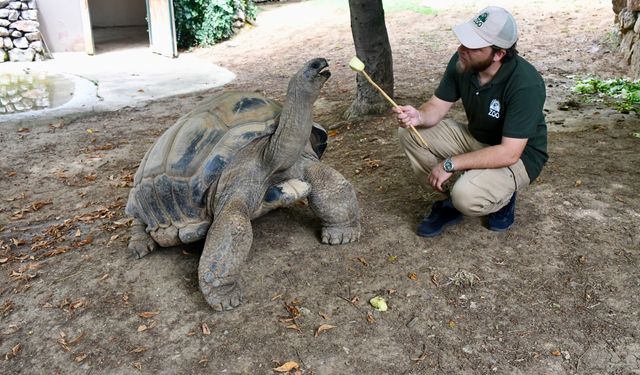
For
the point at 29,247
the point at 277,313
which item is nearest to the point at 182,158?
the point at 277,313

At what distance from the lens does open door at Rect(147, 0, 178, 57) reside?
11000 millimetres

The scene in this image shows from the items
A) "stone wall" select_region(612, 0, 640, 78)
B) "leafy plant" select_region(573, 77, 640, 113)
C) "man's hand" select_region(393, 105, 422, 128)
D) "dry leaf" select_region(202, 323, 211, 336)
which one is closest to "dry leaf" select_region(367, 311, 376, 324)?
"dry leaf" select_region(202, 323, 211, 336)

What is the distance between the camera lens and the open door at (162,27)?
433 inches

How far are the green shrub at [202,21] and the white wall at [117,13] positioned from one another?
4.18 meters

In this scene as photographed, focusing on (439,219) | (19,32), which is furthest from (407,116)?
(19,32)

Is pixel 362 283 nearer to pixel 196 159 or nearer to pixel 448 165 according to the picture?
pixel 448 165

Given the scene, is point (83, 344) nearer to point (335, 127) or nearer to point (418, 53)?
point (335, 127)

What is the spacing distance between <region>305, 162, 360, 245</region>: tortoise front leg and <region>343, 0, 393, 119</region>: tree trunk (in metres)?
2.43

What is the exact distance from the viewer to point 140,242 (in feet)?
11.1

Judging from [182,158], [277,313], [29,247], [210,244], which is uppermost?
[182,158]

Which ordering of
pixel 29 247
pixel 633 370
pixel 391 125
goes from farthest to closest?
pixel 391 125, pixel 29 247, pixel 633 370

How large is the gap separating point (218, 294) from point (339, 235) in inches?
34.3

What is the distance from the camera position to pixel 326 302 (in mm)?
2766

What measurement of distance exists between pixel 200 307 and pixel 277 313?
1.38 feet
